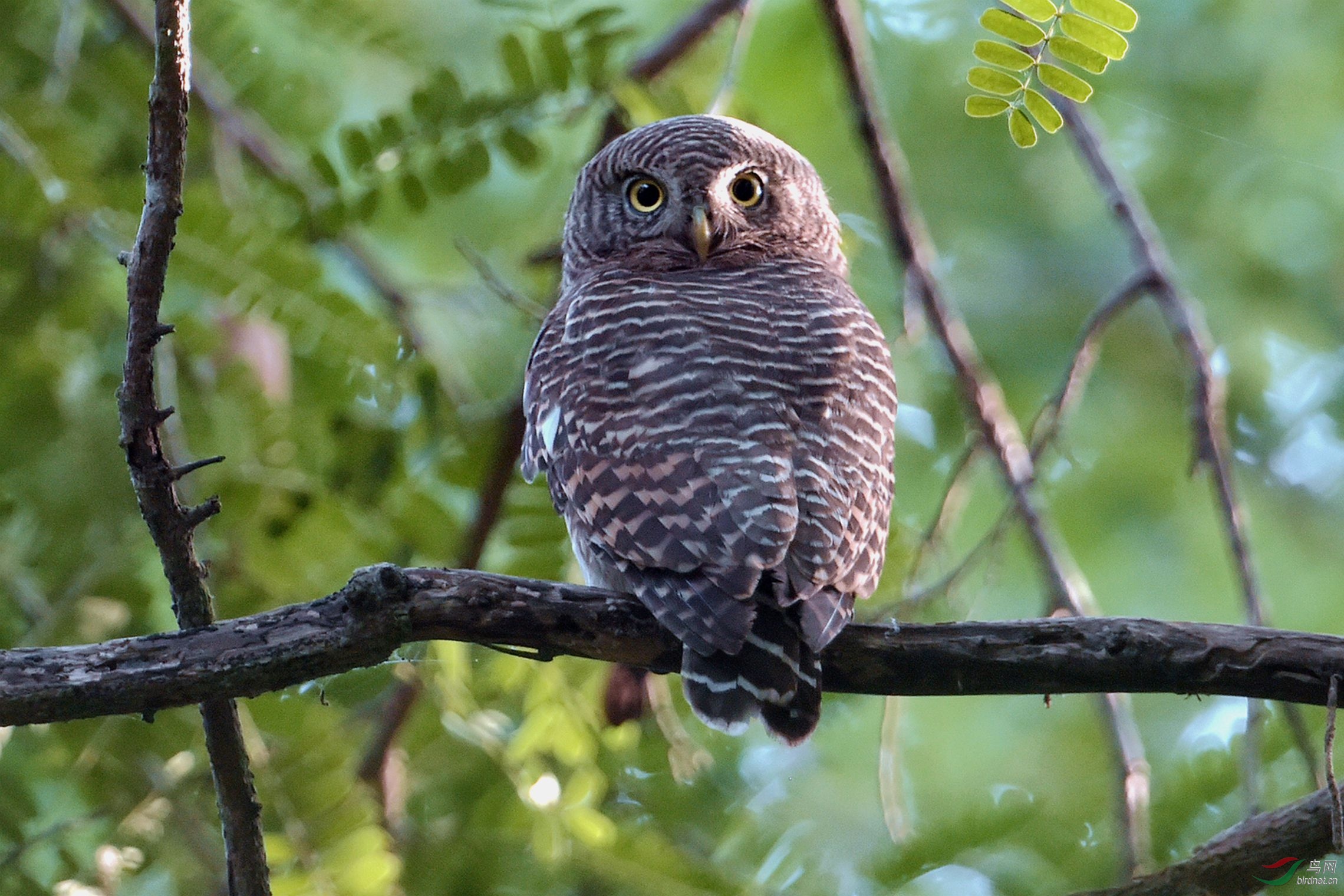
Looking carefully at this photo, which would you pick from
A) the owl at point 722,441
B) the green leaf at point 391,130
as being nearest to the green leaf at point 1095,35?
the owl at point 722,441

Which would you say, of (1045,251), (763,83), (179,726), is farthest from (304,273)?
(1045,251)

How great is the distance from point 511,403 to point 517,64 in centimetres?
90

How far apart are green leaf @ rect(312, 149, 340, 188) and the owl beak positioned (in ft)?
3.09

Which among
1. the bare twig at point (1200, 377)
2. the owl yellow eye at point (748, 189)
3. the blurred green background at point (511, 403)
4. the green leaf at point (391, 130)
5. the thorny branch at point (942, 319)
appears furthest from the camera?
the owl yellow eye at point (748, 189)

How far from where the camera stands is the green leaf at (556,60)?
3.53 m

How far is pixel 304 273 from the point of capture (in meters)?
3.35

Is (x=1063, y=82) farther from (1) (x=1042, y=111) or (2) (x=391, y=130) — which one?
(2) (x=391, y=130)

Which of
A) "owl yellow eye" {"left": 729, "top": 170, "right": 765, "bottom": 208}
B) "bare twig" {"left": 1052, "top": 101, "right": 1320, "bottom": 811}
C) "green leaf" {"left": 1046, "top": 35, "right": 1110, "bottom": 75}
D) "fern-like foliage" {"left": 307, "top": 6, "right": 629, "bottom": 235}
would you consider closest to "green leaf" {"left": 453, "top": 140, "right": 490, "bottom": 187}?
"fern-like foliage" {"left": 307, "top": 6, "right": 629, "bottom": 235}

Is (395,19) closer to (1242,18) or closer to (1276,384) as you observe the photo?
(1242,18)

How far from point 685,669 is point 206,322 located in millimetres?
2030

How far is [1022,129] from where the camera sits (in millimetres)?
2373

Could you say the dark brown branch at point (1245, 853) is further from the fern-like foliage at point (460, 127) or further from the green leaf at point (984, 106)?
the fern-like foliage at point (460, 127)

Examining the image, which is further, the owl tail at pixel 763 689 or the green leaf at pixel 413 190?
the green leaf at pixel 413 190

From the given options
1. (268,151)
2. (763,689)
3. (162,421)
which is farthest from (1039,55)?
(268,151)
